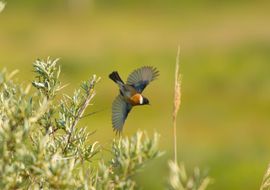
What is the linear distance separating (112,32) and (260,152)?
17018 millimetres

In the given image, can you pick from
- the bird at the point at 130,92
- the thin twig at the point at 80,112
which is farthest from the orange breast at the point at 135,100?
the thin twig at the point at 80,112

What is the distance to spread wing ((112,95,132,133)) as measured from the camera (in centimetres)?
427

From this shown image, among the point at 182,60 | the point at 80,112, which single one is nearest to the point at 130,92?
the point at 80,112

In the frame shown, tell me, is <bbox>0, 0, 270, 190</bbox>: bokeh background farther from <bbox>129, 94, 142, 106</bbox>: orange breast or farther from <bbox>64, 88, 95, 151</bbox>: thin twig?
<bbox>64, 88, 95, 151</bbox>: thin twig

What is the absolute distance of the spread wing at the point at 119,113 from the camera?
4.27m

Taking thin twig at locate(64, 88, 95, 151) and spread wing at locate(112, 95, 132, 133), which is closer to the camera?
thin twig at locate(64, 88, 95, 151)

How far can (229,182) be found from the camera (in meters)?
16.6

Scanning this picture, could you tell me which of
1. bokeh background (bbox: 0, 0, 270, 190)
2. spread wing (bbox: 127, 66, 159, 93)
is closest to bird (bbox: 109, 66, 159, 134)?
spread wing (bbox: 127, 66, 159, 93)

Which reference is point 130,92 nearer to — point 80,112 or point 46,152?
point 80,112

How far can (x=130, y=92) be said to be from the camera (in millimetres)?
4598

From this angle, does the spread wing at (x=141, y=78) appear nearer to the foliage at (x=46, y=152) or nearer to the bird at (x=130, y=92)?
the bird at (x=130, y=92)

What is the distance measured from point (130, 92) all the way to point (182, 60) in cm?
2291

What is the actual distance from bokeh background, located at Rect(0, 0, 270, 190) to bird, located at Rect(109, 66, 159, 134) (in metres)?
6.37

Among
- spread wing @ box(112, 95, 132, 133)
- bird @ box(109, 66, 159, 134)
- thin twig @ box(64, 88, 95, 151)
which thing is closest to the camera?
thin twig @ box(64, 88, 95, 151)
